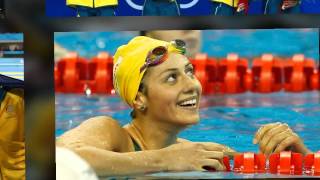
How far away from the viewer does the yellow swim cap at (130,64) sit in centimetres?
305

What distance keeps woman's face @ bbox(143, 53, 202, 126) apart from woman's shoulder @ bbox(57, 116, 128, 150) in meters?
0.19

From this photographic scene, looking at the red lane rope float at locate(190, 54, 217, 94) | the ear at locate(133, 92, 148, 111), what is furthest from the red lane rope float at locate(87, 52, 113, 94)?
the red lane rope float at locate(190, 54, 217, 94)

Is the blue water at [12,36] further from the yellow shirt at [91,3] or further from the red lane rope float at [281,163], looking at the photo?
the red lane rope float at [281,163]

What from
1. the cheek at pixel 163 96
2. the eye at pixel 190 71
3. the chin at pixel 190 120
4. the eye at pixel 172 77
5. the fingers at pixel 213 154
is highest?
the eye at pixel 190 71

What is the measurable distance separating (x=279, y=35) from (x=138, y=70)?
629mm

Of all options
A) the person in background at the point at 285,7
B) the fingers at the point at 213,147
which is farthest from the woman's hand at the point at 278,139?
the person in background at the point at 285,7

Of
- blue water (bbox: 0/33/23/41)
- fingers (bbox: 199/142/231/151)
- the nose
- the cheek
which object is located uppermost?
blue water (bbox: 0/33/23/41)

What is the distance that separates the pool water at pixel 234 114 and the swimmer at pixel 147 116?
0.03 m

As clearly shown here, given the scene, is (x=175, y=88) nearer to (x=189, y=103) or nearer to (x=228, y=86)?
(x=189, y=103)

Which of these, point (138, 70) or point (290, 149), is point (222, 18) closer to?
point (138, 70)

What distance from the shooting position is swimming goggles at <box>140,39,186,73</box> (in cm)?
305

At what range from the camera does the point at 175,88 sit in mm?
3059

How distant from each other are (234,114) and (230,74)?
176 mm

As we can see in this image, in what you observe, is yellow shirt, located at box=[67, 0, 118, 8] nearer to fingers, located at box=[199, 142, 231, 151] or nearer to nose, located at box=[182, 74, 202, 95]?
nose, located at box=[182, 74, 202, 95]
